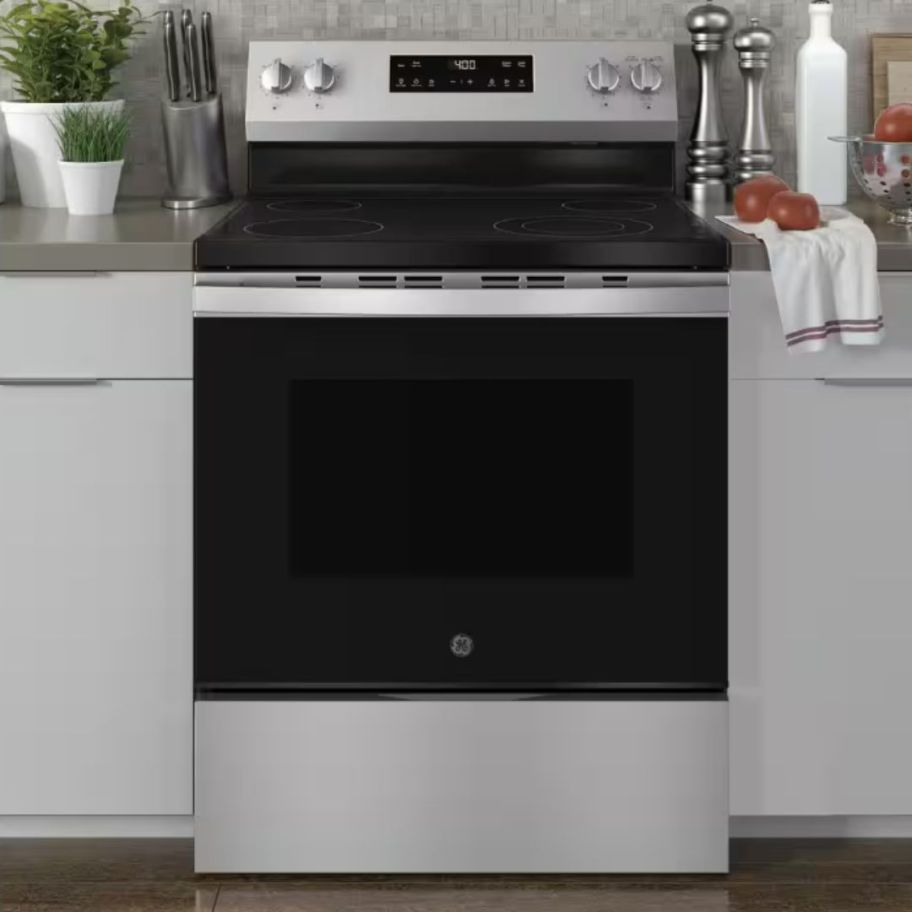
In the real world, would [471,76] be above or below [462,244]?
above

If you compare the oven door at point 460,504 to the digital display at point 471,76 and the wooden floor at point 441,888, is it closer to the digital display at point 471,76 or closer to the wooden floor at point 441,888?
the wooden floor at point 441,888

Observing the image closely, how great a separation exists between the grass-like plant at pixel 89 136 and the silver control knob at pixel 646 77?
2.90ft

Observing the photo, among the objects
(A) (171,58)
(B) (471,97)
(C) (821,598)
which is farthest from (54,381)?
(C) (821,598)

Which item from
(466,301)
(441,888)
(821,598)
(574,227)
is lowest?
(441,888)

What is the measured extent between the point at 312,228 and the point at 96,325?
0.36 metres

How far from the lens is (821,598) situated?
2.46m

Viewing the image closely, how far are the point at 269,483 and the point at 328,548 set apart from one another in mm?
129

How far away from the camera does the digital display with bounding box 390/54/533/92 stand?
2873 millimetres

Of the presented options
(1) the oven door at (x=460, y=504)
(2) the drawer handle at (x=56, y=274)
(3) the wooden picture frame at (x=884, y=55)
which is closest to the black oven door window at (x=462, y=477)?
(1) the oven door at (x=460, y=504)

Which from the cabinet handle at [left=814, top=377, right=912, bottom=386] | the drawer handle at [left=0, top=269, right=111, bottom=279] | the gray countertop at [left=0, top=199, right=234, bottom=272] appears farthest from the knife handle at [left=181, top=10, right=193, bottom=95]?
the cabinet handle at [left=814, top=377, right=912, bottom=386]

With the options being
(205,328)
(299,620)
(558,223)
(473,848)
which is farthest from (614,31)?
(473,848)

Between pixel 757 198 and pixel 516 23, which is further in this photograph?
pixel 516 23

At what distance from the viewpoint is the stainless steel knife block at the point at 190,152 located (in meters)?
2.81

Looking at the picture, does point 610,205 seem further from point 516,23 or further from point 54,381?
point 54,381
